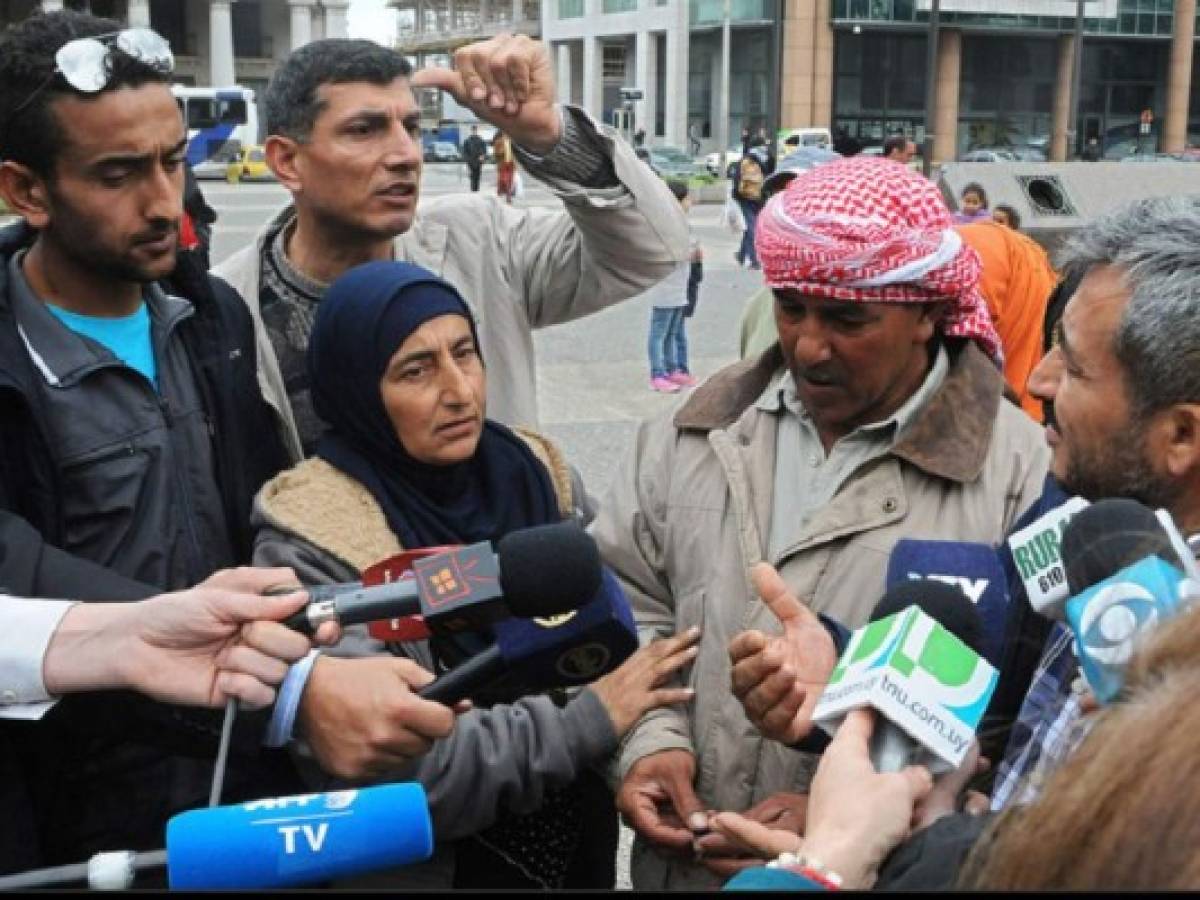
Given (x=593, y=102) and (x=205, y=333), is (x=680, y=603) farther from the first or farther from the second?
(x=593, y=102)

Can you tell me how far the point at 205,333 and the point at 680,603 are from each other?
3.12 ft

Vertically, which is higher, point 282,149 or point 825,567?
point 282,149

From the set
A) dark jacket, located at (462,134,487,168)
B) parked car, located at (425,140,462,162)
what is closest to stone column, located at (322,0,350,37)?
parked car, located at (425,140,462,162)

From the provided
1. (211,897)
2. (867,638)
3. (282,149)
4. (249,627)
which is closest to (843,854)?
(867,638)

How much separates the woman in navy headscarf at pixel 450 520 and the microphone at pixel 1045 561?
0.60 m

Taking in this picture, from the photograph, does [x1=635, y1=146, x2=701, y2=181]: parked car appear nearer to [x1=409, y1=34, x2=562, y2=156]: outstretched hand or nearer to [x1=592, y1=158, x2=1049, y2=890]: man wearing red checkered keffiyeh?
[x1=409, y1=34, x2=562, y2=156]: outstretched hand

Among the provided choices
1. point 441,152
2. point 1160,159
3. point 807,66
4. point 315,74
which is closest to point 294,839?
point 315,74

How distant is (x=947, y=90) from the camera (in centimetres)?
4878

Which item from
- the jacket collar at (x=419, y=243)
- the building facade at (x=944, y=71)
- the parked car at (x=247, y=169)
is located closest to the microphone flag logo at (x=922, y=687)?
the jacket collar at (x=419, y=243)

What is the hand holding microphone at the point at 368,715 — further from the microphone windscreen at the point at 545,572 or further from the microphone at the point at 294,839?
the microphone at the point at 294,839

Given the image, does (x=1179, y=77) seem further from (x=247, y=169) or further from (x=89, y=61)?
(x=89, y=61)

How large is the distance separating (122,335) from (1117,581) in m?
1.67

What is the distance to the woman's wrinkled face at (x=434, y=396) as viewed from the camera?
2.30 metres

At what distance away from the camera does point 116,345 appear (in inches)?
89.1
